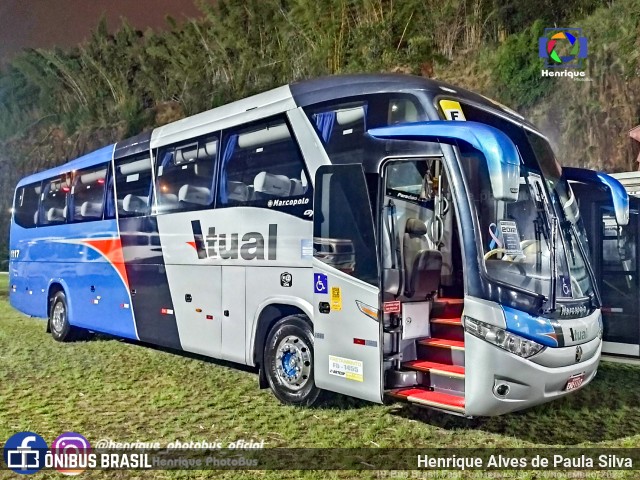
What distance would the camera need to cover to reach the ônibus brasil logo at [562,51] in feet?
63.6

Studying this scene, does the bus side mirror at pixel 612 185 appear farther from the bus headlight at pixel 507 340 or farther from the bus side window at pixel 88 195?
the bus side window at pixel 88 195

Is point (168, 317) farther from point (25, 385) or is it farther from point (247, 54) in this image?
point (247, 54)

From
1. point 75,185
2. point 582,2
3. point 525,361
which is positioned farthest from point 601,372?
point 582,2

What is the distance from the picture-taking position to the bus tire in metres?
6.27

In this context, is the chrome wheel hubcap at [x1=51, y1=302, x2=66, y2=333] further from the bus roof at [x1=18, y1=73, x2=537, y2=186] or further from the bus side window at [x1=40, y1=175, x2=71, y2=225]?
the bus roof at [x1=18, y1=73, x2=537, y2=186]

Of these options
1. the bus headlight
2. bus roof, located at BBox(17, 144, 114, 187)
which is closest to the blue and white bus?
the bus headlight

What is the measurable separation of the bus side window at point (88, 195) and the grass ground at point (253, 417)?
2880 millimetres

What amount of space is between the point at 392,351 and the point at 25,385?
4.69 m

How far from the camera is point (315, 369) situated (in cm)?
604

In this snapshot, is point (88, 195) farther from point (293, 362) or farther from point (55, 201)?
point (293, 362)

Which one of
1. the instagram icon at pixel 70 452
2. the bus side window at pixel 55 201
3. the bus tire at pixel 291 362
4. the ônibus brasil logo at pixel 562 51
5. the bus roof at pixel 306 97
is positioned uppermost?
the ônibus brasil logo at pixel 562 51

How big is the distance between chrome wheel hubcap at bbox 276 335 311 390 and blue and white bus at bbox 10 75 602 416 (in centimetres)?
2

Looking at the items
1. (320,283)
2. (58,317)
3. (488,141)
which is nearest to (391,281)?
(320,283)

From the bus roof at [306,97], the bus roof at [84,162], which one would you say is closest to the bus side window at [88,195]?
the bus roof at [84,162]
